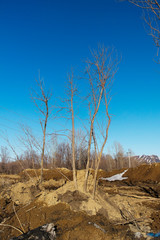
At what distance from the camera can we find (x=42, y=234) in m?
3.71

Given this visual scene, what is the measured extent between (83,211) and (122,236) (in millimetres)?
1423

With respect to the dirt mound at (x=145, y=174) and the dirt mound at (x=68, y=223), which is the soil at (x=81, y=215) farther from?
the dirt mound at (x=145, y=174)

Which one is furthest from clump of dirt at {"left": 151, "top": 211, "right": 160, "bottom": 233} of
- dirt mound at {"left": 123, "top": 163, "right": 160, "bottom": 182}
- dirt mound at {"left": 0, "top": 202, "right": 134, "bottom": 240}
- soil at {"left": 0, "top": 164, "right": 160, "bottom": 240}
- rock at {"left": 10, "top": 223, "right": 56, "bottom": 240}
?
dirt mound at {"left": 123, "top": 163, "right": 160, "bottom": 182}

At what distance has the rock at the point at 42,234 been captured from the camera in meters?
3.56

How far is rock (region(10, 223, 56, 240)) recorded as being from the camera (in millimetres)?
3564

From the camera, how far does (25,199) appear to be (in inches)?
260

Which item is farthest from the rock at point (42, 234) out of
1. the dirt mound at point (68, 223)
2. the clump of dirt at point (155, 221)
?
the clump of dirt at point (155, 221)

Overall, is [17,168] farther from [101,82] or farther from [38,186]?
[101,82]

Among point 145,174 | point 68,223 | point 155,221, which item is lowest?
point 155,221

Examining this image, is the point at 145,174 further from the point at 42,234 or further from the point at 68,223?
the point at 42,234

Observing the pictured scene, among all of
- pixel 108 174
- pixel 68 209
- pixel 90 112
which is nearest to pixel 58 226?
pixel 68 209

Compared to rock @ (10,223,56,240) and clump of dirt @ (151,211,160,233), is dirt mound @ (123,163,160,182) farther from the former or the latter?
rock @ (10,223,56,240)

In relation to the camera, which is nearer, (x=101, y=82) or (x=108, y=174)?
(x=101, y=82)

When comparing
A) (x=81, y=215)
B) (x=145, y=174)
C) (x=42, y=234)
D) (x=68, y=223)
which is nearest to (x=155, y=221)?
(x=81, y=215)
